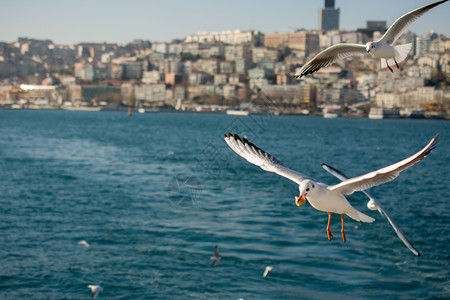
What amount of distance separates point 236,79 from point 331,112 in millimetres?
22355

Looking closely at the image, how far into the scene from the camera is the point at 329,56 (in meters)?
3.94

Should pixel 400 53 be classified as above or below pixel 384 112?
above

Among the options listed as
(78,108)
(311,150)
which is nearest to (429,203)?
(311,150)

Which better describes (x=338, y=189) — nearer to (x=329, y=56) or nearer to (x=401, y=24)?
(x=401, y=24)

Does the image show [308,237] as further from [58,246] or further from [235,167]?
[235,167]

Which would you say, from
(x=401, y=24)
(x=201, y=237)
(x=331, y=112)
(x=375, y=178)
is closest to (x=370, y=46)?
(x=401, y=24)

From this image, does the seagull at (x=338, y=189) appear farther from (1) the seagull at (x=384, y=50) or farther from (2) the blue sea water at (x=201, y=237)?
(2) the blue sea water at (x=201, y=237)

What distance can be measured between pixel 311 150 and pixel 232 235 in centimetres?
2734

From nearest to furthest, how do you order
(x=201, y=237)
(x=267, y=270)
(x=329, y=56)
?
(x=329, y=56), (x=267, y=270), (x=201, y=237)

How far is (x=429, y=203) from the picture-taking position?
20516 millimetres

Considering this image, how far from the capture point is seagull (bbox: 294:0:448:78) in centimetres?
328

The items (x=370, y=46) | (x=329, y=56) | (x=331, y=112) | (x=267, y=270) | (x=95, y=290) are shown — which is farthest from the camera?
(x=331, y=112)

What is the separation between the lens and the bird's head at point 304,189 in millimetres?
2781

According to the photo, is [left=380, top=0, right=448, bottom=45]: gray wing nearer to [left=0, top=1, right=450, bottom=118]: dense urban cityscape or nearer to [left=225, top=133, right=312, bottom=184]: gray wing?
[left=225, top=133, right=312, bottom=184]: gray wing
